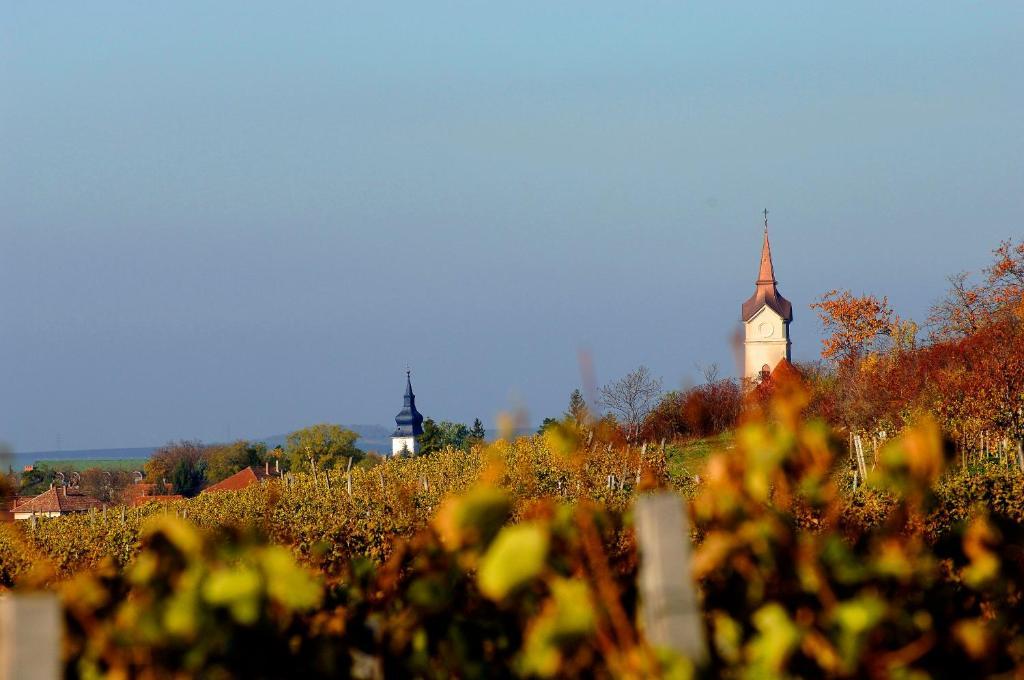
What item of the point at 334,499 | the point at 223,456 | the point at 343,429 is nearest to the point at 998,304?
the point at 334,499

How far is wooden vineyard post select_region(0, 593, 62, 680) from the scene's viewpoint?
65.4 inches

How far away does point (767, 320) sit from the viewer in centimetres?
8450

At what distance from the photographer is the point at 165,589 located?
2.04 meters

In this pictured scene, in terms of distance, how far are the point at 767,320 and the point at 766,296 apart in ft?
5.58

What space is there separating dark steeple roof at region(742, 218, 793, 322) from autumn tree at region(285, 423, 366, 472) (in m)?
29.0

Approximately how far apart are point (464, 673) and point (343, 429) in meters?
81.3

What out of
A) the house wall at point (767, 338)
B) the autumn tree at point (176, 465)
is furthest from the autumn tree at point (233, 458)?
the house wall at point (767, 338)

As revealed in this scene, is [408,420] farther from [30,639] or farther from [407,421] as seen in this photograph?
[30,639]

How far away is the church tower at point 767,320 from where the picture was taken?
83.9 m

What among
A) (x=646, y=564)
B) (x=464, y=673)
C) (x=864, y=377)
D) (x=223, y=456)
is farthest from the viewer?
(x=223, y=456)

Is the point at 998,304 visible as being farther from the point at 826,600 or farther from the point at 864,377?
the point at 826,600

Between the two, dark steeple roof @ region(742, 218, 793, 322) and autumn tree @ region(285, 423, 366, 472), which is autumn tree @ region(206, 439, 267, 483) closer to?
autumn tree @ region(285, 423, 366, 472)

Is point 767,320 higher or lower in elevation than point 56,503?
higher

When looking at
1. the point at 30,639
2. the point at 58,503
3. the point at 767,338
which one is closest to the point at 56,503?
the point at 58,503
